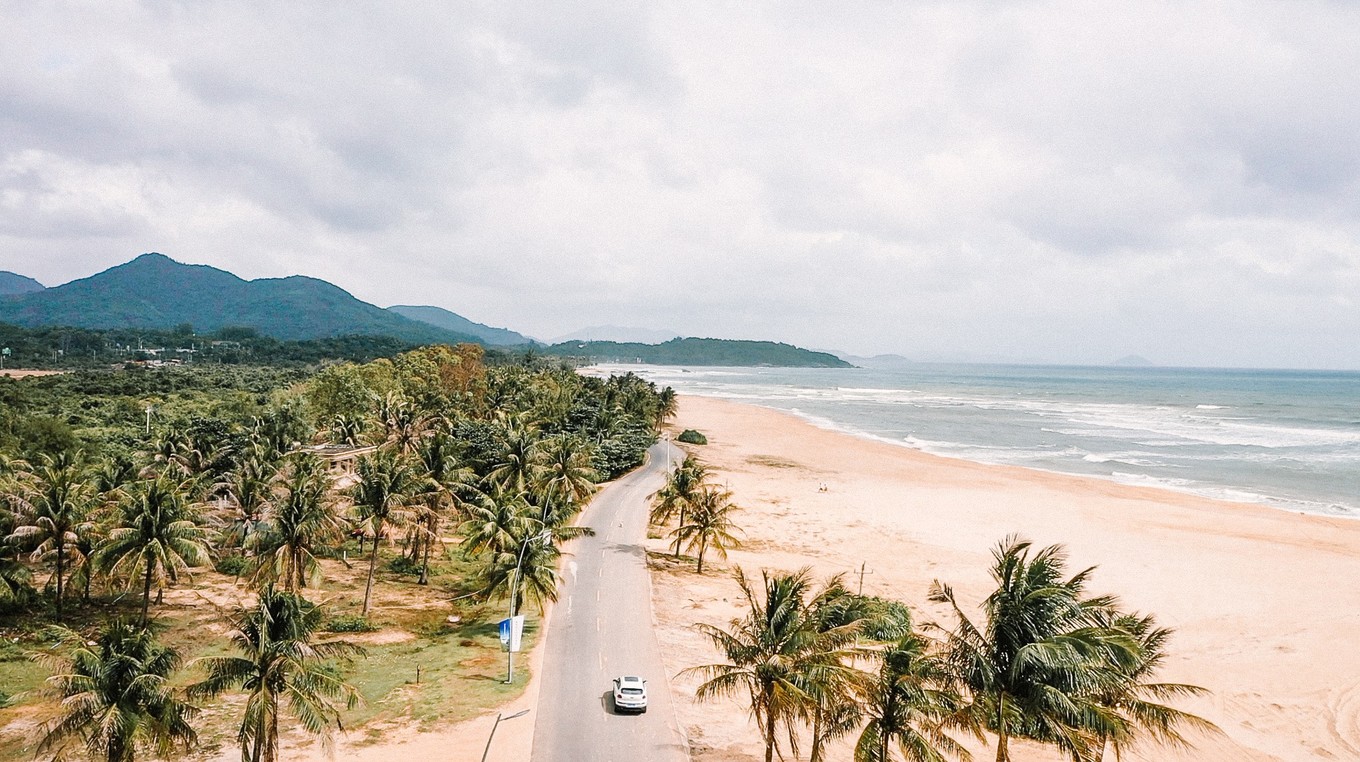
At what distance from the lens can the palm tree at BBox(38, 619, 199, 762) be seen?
1445cm

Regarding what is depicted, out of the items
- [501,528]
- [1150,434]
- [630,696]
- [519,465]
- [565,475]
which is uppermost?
[519,465]

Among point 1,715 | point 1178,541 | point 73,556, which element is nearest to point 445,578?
point 73,556

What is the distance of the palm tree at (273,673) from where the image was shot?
1584 cm

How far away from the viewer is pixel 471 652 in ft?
90.7

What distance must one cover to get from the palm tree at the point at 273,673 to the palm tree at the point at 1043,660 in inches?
581

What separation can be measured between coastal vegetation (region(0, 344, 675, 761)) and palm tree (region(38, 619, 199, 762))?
42mm

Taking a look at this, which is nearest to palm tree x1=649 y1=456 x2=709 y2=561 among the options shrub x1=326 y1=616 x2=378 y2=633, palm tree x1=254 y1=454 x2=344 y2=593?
shrub x1=326 y1=616 x2=378 y2=633

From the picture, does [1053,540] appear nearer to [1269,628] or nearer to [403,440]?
[1269,628]

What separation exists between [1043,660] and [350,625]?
28.0 m

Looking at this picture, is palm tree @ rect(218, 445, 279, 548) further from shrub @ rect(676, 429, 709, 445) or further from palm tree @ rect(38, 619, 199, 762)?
shrub @ rect(676, 429, 709, 445)

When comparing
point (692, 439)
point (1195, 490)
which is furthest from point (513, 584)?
point (1195, 490)

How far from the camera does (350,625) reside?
29547mm

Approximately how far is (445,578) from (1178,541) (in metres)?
49.9

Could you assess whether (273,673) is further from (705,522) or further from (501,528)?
(705,522)
